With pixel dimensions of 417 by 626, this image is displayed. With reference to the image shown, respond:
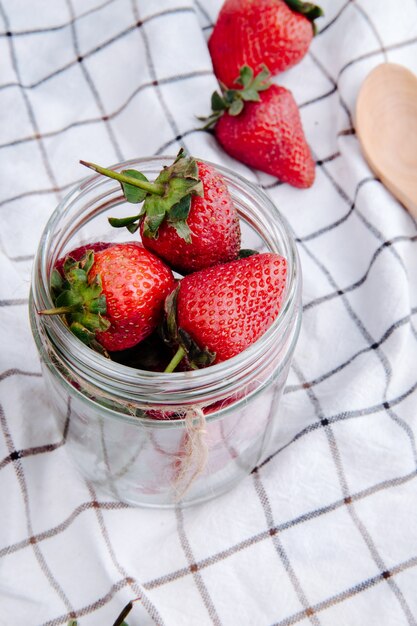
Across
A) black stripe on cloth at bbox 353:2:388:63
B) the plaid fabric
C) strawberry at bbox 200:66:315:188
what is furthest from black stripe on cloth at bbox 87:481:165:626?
black stripe on cloth at bbox 353:2:388:63

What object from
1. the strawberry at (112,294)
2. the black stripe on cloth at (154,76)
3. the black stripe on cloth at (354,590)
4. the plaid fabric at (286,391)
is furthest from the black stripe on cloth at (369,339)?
the strawberry at (112,294)

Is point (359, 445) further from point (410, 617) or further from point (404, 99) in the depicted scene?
point (404, 99)

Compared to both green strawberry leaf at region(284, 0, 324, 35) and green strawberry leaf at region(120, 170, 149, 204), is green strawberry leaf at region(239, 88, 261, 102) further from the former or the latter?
green strawberry leaf at region(120, 170, 149, 204)

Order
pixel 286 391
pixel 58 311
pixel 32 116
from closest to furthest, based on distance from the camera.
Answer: pixel 58 311 → pixel 286 391 → pixel 32 116

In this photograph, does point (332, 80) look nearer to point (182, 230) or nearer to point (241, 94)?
point (241, 94)

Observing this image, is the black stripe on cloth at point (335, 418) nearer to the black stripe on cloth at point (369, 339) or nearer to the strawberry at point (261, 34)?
the black stripe on cloth at point (369, 339)

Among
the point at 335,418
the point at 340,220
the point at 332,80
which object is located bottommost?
the point at 335,418

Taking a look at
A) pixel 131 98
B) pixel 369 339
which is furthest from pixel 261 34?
pixel 369 339
